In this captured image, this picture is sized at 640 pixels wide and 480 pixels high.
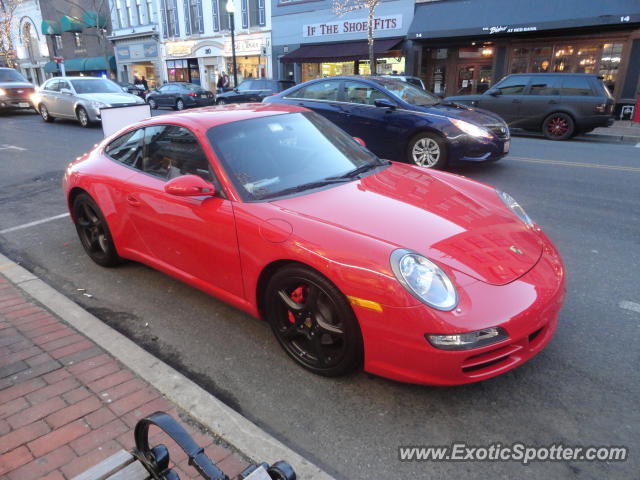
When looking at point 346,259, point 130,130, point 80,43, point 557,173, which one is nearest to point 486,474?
point 346,259

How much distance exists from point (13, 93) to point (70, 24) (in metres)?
27.6

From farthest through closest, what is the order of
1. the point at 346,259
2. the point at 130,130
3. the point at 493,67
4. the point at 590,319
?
the point at 493,67
the point at 130,130
the point at 590,319
the point at 346,259

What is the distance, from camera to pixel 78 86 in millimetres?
15336

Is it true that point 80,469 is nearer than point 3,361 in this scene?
Yes

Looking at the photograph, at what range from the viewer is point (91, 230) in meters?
4.36

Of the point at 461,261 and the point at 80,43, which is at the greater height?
the point at 80,43

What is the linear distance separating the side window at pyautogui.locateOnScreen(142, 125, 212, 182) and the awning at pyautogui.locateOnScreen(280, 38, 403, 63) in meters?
20.0

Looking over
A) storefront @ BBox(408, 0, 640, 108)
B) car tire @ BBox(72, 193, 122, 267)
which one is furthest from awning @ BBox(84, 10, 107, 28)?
car tire @ BBox(72, 193, 122, 267)

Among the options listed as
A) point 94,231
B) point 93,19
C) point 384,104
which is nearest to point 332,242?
point 94,231

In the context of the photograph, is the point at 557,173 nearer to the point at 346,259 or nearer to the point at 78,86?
the point at 346,259

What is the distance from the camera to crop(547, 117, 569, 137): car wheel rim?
12.1 meters

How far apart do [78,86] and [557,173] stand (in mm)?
14776

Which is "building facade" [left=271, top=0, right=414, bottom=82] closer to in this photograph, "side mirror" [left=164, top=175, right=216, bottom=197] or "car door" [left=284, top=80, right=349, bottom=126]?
"car door" [left=284, top=80, right=349, bottom=126]

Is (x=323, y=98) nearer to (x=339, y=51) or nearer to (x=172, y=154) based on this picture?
(x=172, y=154)
